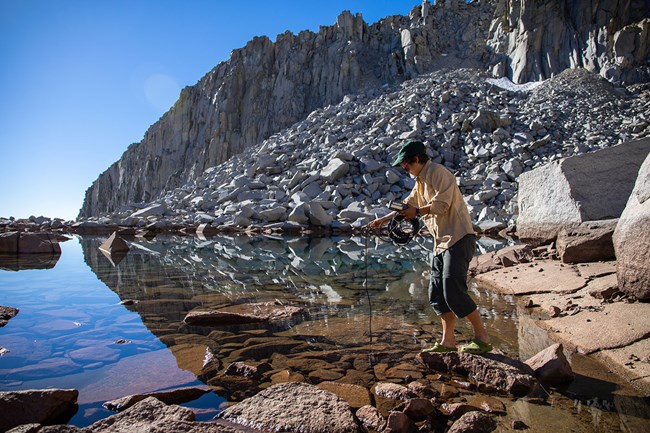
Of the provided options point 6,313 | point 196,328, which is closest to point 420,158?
point 196,328

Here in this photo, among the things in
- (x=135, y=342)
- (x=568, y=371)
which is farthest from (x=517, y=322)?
(x=135, y=342)

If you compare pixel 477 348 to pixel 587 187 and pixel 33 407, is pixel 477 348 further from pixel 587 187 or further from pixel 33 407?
pixel 587 187

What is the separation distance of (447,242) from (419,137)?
20.2m

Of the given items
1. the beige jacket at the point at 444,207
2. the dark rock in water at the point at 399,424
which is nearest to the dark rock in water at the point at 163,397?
the dark rock in water at the point at 399,424

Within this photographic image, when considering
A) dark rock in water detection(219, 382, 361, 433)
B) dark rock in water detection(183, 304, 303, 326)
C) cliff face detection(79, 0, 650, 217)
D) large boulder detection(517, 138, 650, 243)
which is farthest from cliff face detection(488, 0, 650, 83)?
dark rock in water detection(219, 382, 361, 433)

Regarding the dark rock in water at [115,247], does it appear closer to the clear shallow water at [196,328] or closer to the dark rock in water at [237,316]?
the clear shallow water at [196,328]

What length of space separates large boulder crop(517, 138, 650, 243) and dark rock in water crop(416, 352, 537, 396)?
4.78 meters

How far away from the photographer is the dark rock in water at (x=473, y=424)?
2.27 m

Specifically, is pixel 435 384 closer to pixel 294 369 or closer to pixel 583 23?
pixel 294 369

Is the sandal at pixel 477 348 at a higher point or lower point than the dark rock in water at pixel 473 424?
higher

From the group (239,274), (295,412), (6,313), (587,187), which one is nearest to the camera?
(295,412)

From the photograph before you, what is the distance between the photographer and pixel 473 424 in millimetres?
2295

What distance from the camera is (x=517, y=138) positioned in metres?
21.9

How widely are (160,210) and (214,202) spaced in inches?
113
